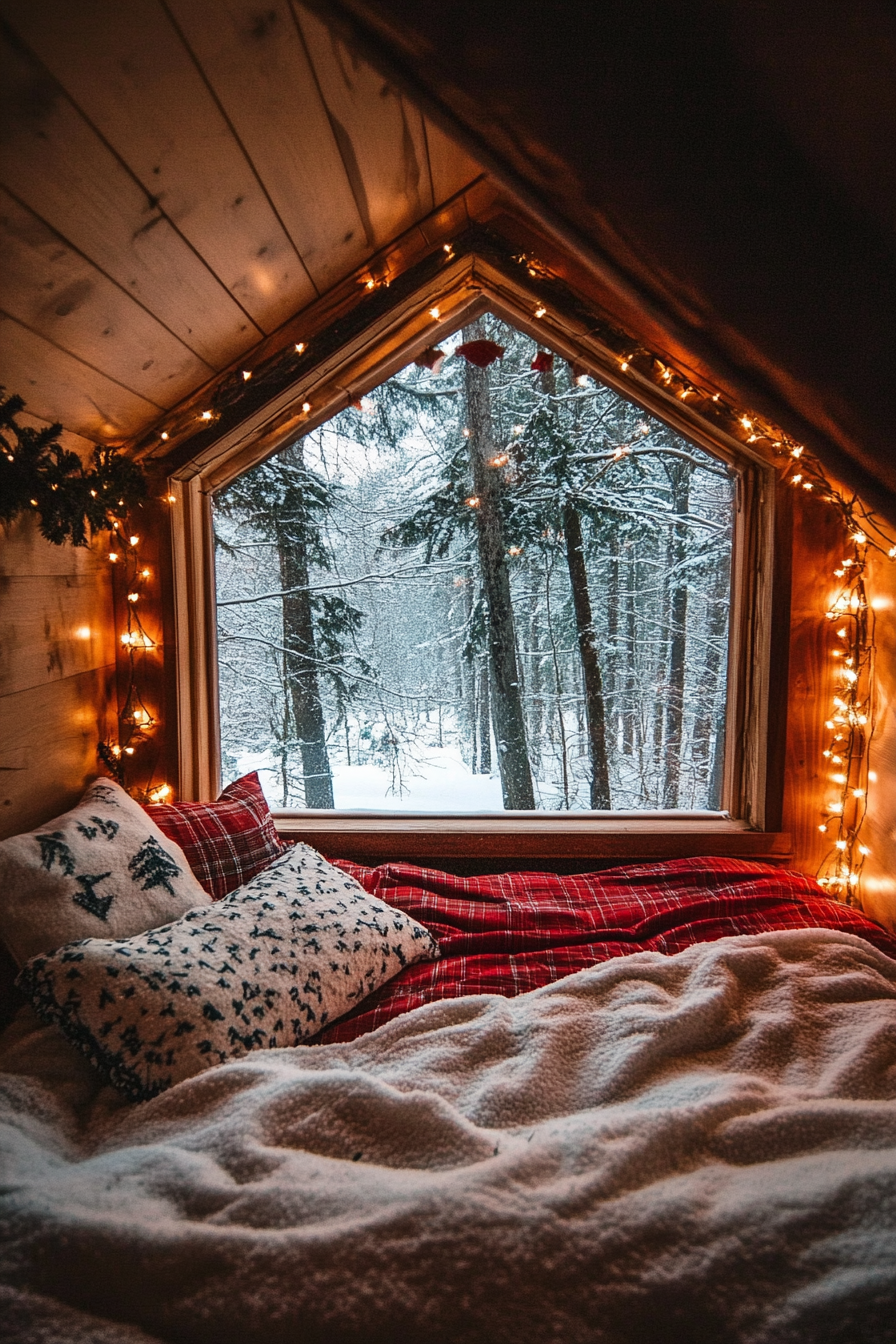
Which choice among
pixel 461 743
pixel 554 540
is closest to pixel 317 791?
pixel 461 743

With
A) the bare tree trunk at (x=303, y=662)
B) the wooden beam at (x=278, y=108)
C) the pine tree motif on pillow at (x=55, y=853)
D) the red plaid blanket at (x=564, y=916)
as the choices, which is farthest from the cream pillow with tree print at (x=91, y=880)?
the wooden beam at (x=278, y=108)

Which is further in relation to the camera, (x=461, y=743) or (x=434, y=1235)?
(x=461, y=743)

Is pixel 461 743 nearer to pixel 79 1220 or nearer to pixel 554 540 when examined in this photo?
pixel 554 540

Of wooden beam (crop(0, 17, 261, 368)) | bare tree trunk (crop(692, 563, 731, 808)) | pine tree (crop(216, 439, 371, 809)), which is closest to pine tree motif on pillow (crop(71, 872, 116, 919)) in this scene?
wooden beam (crop(0, 17, 261, 368))

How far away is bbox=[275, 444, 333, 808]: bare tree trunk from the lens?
2447 millimetres

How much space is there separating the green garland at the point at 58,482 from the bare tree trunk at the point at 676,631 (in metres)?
1.67

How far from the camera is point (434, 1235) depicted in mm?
666

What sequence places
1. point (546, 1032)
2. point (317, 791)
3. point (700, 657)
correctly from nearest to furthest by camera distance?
1. point (546, 1032)
2. point (700, 657)
3. point (317, 791)

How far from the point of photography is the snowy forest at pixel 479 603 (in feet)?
7.62

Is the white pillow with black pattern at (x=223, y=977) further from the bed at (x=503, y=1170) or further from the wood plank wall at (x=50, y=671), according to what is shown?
the wood plank wall at (x=50, y=671)

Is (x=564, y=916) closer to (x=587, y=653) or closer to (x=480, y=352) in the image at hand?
(x=587, y=653)

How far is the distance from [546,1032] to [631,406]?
1.97m

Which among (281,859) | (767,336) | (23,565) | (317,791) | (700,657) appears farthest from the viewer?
(317,791)

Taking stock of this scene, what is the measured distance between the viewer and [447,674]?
242cm
